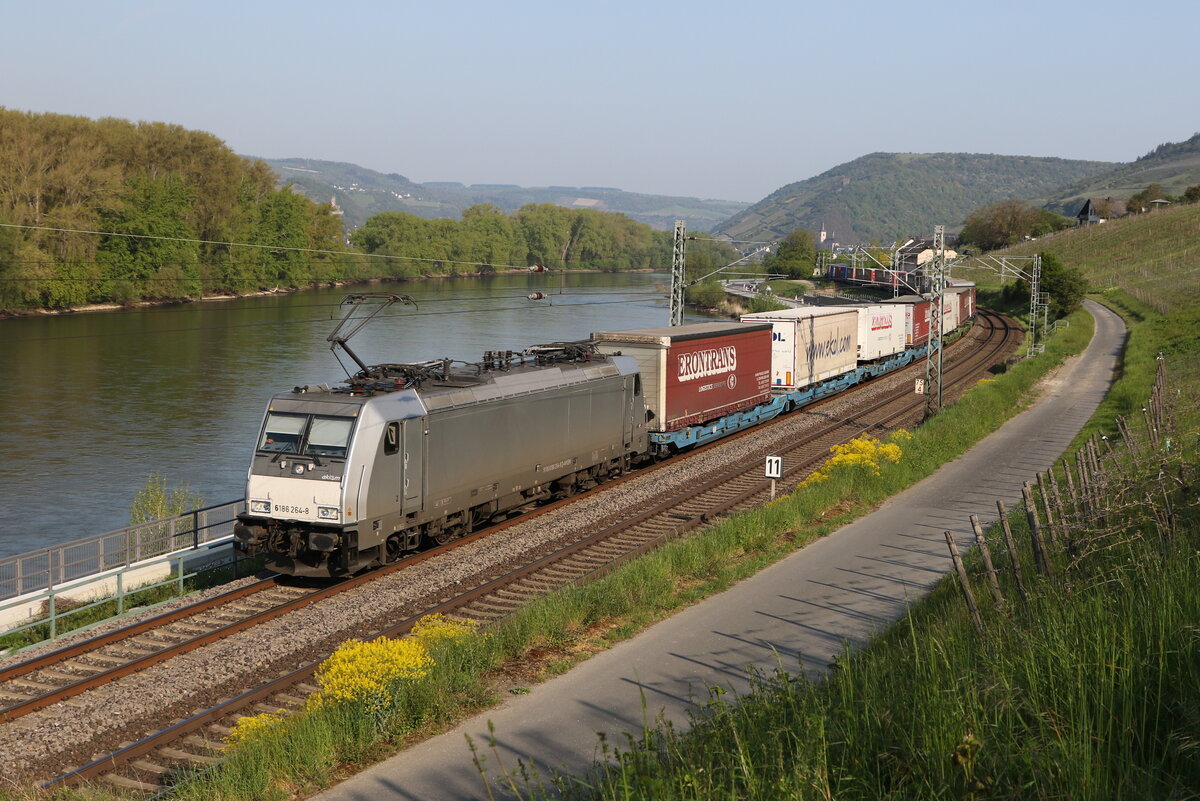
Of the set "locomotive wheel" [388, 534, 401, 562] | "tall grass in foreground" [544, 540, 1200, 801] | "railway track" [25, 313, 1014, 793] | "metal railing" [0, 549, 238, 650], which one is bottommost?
"metal railing" [0, 549, 238, 650]

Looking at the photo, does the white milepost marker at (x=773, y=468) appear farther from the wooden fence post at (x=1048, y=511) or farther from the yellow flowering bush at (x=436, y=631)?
the yellow flowering bush at (x=436, y=631)

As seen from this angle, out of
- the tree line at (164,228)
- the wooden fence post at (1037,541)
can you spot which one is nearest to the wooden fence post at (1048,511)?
the wooden fence post at (1037,541)

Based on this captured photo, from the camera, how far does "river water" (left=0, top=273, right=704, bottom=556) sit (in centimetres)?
3378

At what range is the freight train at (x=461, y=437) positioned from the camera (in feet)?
53.8

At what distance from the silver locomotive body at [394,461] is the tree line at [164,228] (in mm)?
33359

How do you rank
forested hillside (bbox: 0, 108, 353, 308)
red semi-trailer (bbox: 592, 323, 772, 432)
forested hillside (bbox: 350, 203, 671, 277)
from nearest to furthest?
1. red semi-trailer (bbox: 592, 323, 772, 432)
2. forested hillside (bbox: 0, 108, 353, 308)
3. forested hillside (bbox: 350, 203, 671, 277)

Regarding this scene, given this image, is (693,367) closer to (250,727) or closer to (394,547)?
(394,547)

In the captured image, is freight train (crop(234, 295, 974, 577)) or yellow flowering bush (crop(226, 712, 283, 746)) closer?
yellow flowering bush (crop(226, 712, 283, 746))

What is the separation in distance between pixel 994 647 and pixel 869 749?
163 cm

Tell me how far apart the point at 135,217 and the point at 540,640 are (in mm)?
83464

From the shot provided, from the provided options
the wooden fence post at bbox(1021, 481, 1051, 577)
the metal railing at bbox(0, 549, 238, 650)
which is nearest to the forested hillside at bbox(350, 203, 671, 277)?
the metal railing at bbox(0, 549, 238, 650)

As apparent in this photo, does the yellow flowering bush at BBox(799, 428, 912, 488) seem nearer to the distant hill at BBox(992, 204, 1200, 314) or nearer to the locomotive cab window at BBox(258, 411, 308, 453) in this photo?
the locomotive cab window at BBox(258, 411, 308, 453)

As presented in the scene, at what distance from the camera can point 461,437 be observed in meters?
18.5

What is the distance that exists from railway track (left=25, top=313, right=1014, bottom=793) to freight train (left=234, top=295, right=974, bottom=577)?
2.78ft
